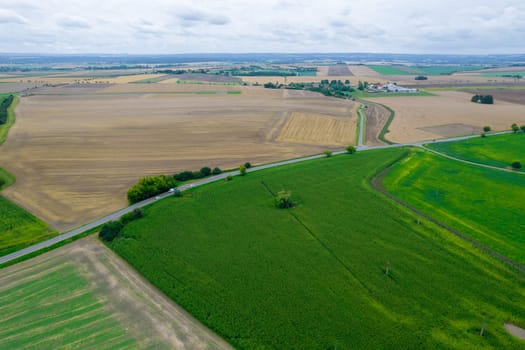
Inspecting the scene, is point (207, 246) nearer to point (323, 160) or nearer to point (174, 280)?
point (174, 280)

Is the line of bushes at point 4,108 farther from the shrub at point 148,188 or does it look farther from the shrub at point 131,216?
the shrub at point 131,216

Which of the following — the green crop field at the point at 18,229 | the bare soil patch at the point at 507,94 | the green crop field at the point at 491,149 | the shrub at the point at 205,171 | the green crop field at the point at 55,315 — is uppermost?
the bare soil patch at the point at 507,94

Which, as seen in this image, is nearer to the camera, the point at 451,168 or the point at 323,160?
the point at 451,168

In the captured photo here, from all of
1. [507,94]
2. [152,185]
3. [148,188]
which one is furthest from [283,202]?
[507,94]

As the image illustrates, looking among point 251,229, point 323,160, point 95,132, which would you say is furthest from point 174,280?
point 95,132

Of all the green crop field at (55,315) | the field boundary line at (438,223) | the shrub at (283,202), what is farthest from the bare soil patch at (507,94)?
the green crop field at (55,315)

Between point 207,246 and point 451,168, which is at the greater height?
point 451,168
